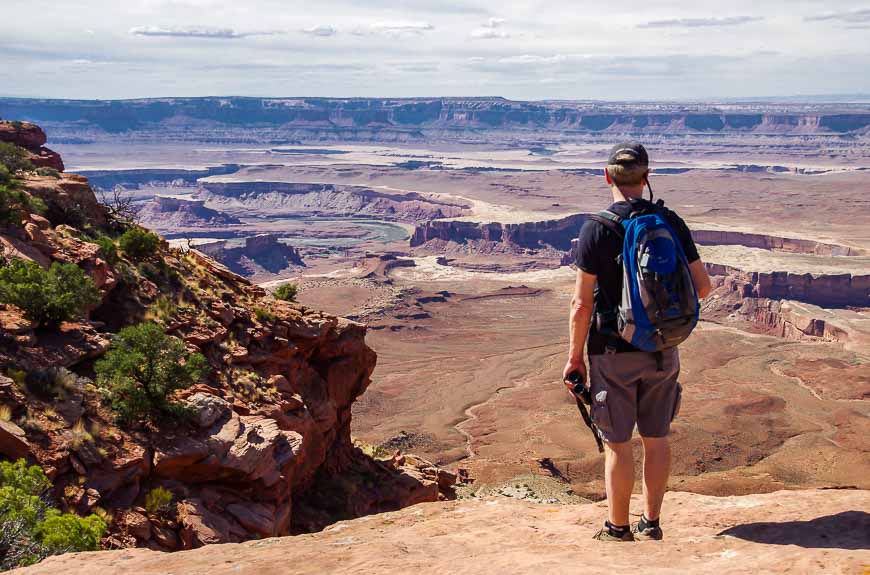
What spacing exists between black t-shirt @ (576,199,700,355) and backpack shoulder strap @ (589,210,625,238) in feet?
0.07

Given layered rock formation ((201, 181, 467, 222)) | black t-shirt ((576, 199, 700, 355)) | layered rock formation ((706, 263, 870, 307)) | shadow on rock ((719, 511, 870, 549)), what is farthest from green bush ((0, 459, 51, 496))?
layered rock formation ((201, 181, 467, 222))

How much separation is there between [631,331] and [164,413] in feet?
29.1

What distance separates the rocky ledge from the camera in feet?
19.4

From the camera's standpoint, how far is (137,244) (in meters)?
17.3

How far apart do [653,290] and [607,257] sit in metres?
0.47

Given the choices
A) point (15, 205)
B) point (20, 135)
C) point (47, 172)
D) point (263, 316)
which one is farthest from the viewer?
point (20, 135)

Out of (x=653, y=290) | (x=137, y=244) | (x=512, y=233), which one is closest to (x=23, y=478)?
(x=653, y=290)

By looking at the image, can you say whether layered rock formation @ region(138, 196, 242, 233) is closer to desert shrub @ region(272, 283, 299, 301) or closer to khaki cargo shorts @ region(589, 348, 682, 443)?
desert shrub @ region(272, 283, 299, 301)

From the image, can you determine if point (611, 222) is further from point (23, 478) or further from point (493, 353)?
point (493, 353)

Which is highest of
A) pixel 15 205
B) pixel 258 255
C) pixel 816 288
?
pixel 15 205

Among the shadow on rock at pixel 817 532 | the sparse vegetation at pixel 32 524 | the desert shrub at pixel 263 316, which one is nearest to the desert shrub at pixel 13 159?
the desert shrub at pixel 263 316

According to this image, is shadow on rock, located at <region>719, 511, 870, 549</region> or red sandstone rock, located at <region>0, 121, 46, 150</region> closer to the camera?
shadow on rock, located at <region>719, 511, 870, 549</region>

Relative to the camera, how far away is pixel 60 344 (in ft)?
42.5

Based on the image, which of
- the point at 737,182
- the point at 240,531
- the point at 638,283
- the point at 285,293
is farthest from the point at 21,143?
the point at 737,182
